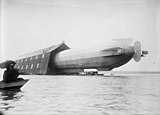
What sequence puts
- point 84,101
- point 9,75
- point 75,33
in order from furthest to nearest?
1. point 9,75
2. point 75,33
3. point 84,101

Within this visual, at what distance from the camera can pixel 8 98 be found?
2.39 meters

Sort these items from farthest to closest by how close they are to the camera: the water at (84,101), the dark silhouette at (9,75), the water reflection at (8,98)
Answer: the dark silhouette at (9,75)
the water reflection at (8,98)
the water at (84,101)

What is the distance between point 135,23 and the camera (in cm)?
256

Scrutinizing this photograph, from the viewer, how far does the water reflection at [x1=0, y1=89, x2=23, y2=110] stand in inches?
82.8

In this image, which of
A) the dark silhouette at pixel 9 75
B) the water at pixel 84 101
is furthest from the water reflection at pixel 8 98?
the dark silhouette at pixel 9 75

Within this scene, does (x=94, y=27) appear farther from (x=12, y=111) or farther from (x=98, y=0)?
(x=12, y=111)

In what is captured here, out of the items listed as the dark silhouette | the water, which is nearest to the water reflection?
the water

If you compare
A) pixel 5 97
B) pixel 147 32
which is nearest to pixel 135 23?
pixel 147 32

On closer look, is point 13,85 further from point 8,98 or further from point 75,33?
point 75,33

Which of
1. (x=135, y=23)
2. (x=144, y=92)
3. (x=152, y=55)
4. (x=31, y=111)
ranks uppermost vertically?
(x=135, y=23)

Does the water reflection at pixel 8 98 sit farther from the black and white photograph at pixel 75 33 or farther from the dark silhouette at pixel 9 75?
the dark silhouette at pixel 9 75

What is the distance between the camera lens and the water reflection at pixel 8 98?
210cm

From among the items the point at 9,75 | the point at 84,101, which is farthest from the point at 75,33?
the point at 9,75

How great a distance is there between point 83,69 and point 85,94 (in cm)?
414
